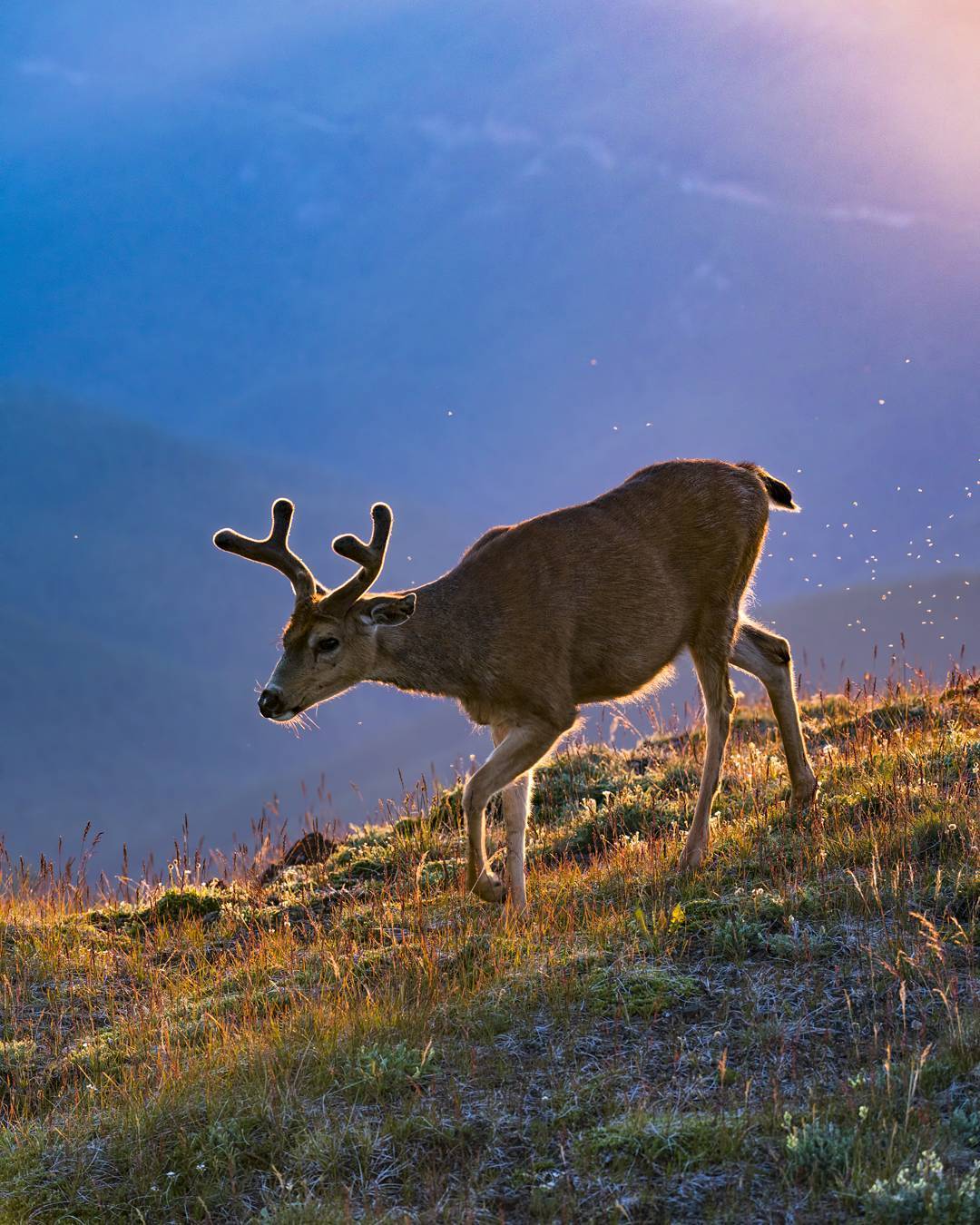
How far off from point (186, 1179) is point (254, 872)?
6.38 m

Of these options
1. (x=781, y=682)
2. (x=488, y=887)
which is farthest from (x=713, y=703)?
(x=488, y=887)

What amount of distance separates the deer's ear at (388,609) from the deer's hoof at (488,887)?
6.15ft

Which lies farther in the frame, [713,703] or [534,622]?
[713,703]

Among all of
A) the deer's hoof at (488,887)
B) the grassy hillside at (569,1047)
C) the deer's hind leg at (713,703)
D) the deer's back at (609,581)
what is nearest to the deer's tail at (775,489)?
the deer's back at (609,581)

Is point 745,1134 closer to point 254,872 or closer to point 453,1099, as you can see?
point 453,1099

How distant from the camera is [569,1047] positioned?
6258 mm

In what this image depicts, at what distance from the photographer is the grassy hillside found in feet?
16.8

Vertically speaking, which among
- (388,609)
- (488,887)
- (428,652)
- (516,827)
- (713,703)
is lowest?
(488,887)

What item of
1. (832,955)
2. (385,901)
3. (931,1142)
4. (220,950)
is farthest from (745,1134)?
(220,950)

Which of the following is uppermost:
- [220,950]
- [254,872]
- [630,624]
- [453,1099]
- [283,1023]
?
[630,624]

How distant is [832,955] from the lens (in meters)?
6.92

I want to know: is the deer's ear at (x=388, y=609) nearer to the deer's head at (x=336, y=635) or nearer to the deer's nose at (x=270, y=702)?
the deer's head at (x=336, y=635)

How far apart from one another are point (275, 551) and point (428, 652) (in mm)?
1358

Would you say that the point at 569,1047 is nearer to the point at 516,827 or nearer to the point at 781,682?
the point at 516,827
